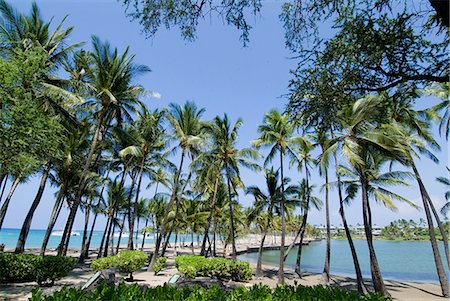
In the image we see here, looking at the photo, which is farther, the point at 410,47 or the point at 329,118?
the point at 329,118

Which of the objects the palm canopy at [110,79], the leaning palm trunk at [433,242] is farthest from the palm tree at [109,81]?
the leaning palm trunk at [433,242]

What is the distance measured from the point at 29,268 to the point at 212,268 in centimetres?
863

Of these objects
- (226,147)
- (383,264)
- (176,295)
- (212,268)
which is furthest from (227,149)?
(383,264)

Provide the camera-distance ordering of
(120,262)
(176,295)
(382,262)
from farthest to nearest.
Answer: (382,262), (120,262), (176,295)

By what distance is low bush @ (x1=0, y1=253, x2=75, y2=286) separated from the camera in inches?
412

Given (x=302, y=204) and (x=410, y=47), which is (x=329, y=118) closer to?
(x=410, y=47)

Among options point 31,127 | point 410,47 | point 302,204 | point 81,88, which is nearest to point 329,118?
point 410,47

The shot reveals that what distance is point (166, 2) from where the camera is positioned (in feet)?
15.0

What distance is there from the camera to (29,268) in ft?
35.1

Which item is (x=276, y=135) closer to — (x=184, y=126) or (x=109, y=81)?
(x=184, y=126)

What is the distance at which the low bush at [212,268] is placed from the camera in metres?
14.7

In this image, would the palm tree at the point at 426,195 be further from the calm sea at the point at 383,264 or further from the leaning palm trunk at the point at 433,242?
the calm sea at the point at 383,264

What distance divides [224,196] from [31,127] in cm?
2059

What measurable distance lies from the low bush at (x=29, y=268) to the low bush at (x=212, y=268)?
603 cm
